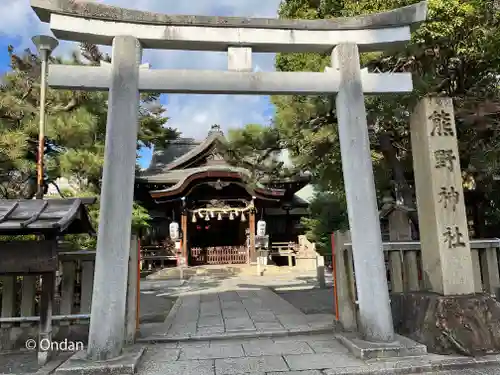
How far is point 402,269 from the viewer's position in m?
5.84

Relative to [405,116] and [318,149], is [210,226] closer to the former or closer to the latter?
[318,149]

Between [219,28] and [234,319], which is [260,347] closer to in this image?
[234,319]

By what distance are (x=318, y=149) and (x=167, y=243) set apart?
1277 cm

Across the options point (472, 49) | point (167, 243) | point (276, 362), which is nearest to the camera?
point (276, 362)

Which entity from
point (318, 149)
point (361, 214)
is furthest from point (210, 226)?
point (361, 214)

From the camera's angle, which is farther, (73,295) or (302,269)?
(302,269)

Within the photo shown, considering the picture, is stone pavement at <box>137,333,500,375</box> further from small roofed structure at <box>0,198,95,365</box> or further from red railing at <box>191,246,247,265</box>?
red railing at <box>191,246,247,265</box>

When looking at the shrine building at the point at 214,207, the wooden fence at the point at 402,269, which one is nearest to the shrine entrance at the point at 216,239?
the shrine building at the point at 214,207

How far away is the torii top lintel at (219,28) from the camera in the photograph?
4926mm

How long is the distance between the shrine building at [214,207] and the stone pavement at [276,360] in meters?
12.8

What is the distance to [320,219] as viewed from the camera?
18.2m

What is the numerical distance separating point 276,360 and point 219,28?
4.49m

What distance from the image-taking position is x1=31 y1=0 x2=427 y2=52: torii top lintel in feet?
16.2

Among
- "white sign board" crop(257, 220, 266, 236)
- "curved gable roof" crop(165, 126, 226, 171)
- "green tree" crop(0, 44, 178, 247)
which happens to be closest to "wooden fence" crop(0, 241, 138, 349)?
"green tree" crop(0, 44, 178, 247)
